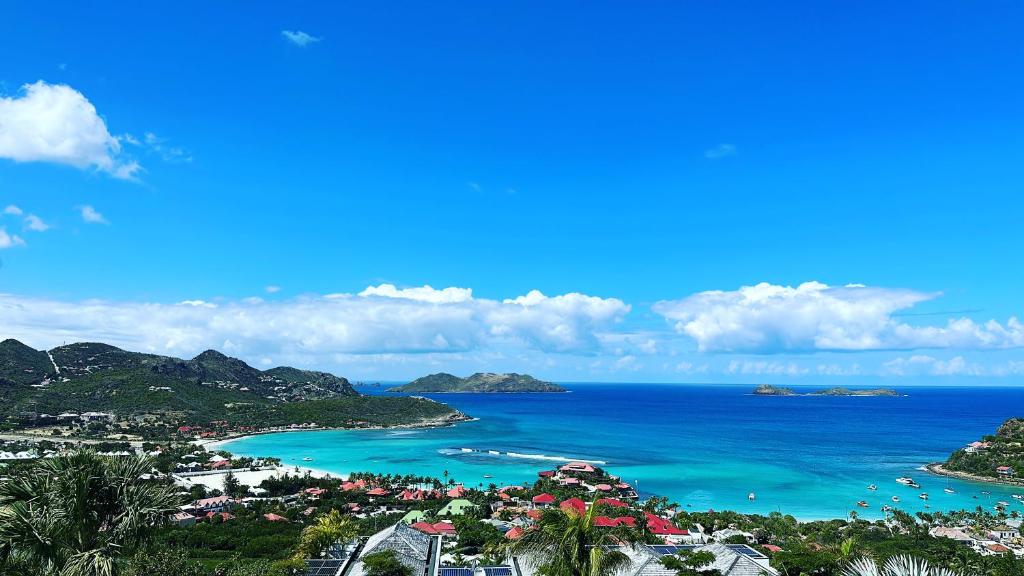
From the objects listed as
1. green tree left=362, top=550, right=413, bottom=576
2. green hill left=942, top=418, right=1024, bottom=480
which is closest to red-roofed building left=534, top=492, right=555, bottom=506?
green tree left=362, top=550, right=413, bottom=576

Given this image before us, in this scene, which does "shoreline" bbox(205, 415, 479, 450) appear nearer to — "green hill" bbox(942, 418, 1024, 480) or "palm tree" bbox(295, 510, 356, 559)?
"palm tree" bbox(295, 510, 356, 559)

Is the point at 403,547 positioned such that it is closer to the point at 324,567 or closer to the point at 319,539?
the point at 324,567

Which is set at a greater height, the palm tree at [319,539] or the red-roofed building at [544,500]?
the palm tree at [319,539]

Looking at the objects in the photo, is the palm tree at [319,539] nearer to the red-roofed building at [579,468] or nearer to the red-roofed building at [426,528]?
the red-roofed building at [426,528]

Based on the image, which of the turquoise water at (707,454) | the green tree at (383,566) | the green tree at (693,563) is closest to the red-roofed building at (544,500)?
the turquoise water at (707,454)

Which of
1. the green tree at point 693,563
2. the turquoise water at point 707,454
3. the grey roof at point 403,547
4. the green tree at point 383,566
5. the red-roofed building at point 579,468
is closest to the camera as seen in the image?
the green tree at point 383,566

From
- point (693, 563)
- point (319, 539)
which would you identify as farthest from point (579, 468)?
point (693, 563)
